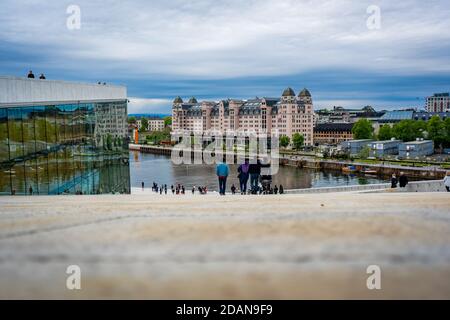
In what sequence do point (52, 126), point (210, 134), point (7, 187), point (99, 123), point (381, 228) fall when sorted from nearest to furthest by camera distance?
1. point (381, 228)
2. point (7, 187)
3. point (52, 126)
4. point (99, 123)
5. point (210, 134)

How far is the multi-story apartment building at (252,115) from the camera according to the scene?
369 feet

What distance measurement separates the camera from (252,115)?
121 metres

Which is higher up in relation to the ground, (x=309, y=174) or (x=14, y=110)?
(x=14, y=110)

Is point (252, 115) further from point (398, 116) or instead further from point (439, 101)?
point (439, 101)

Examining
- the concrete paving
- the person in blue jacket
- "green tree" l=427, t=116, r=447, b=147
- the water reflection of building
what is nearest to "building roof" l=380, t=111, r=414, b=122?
"green tree" l=427, t=116, r=447, b=147

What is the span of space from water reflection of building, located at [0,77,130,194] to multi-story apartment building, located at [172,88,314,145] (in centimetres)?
9323

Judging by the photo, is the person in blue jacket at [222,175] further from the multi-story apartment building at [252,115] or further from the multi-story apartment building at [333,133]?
the multi-story apartment building at [333,133]

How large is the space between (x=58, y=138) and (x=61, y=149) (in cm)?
38

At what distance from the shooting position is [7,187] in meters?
12.0

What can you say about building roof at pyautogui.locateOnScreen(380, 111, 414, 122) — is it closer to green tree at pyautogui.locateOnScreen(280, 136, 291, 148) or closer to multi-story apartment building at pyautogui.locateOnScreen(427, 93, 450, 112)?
green tree at pyautogui.locateOnScreen(280, 136, 291, 148)
